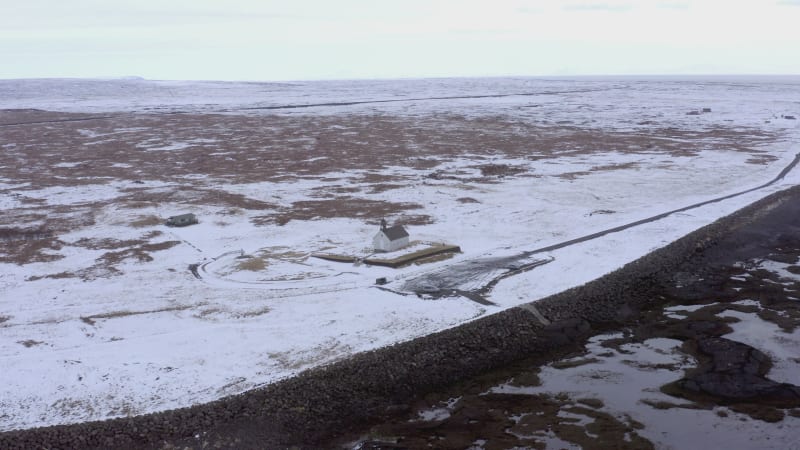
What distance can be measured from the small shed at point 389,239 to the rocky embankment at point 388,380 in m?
7.32

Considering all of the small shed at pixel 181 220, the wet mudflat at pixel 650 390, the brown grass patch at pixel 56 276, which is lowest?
the wet mudflat at pixel 650 390

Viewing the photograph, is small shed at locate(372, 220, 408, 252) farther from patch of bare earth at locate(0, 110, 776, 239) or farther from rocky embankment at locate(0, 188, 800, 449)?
rocky embankment at locate(0, 188, 800, 449)

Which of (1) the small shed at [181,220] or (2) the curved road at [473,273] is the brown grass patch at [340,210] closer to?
(1) the small shed at [181,220]

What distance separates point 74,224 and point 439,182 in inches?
838

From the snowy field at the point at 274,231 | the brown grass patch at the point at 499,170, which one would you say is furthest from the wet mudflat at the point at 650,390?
the brown grass patch at the point at 499,170

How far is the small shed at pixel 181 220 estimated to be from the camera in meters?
33.3

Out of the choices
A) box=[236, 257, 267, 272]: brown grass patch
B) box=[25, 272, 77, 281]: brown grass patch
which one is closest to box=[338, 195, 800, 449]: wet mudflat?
box=[236, 257, 267, 272]: brown grass patch

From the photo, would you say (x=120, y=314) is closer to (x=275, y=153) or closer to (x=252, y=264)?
(x=252, y=264)

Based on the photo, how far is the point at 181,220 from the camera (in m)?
33.4

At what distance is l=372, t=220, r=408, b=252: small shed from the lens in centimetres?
2723

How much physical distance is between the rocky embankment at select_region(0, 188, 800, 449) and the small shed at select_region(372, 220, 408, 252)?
7.32 m

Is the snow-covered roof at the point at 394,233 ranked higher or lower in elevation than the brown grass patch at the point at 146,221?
higher

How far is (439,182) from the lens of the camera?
43.9 meters

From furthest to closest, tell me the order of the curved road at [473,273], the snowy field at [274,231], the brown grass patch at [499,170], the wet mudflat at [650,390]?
the brown grass patch at [499,170], the curved road at [473,273], the snowy field at [274,231], the wet mudflat at [650,390]
